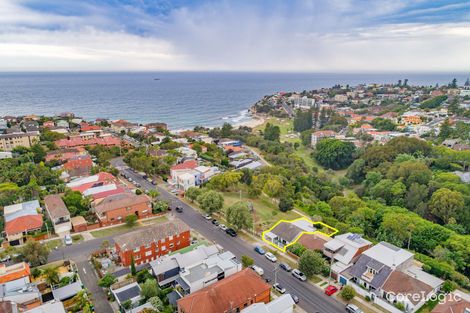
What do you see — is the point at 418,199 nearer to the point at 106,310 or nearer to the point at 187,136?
the point at 106,310

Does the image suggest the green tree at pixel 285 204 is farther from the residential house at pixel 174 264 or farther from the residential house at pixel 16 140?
the residential house at pixel 16 140

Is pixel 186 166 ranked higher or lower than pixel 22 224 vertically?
higher

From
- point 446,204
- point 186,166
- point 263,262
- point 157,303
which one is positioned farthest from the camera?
point 186,166

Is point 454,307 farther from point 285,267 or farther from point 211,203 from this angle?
point 211,203

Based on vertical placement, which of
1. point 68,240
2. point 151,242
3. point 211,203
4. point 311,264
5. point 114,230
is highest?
point 211,203

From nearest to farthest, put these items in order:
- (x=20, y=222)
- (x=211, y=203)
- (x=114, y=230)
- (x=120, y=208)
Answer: (x=20, y=222)
(x=114, y=230)
(x=120, y=208)
(x=211, y=203)

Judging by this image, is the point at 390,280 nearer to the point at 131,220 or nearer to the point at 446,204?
the point at 446,204

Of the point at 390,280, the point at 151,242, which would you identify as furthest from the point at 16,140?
the point at 390,280

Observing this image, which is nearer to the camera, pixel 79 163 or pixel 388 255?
pixel 388 255

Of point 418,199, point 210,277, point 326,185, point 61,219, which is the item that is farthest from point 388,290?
point 61,219
